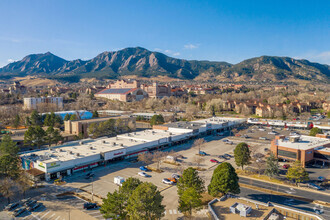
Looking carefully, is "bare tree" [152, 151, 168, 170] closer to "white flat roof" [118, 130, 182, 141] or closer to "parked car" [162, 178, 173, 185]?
"parked car" [162, 178, 173, 185]

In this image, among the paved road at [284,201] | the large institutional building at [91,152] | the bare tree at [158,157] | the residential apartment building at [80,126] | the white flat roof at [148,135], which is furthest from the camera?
the residential apartment building at [80,126]

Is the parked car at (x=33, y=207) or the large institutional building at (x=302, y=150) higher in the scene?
the large institutional building at (x=302, y=150)

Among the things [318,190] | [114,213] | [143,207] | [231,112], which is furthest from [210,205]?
[231,112]

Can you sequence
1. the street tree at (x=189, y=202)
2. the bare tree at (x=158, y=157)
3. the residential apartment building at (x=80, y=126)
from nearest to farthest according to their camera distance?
the street tree at (x=189, y=202)
the bare tree at (x=158, y=157)
the residential apartment building at (x=80, y=126)

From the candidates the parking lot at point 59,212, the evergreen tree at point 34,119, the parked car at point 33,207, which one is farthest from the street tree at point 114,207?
the evergreen tree at point 34,119

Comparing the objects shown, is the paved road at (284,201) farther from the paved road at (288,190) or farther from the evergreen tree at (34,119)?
the evergreen tree at (34,119)

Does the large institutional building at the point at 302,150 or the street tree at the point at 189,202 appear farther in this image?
the large institutional building at the point at 302,150

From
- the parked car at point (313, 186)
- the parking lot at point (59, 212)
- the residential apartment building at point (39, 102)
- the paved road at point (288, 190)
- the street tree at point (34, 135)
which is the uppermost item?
the residential apartment building at point (39, 102)
